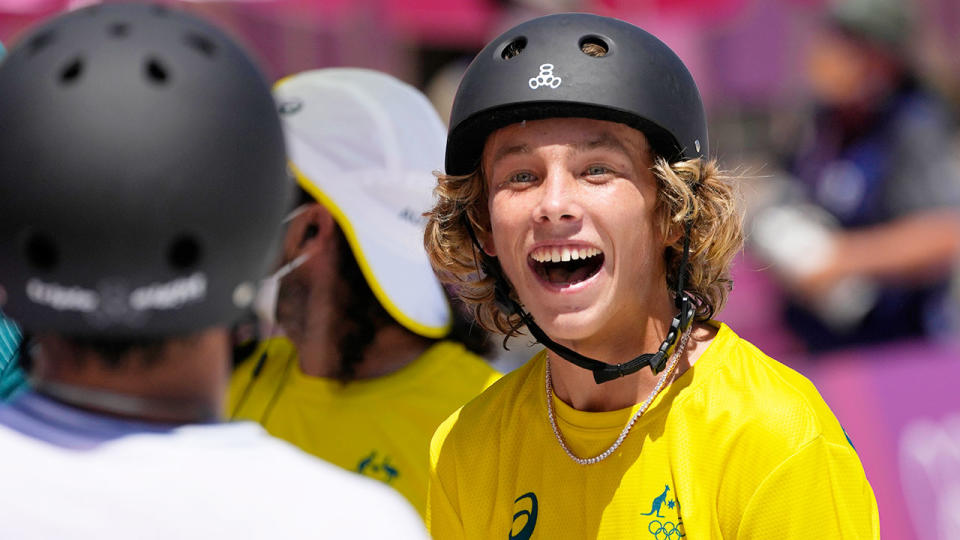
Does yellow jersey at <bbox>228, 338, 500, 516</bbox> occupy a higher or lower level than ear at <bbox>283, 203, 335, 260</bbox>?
lower

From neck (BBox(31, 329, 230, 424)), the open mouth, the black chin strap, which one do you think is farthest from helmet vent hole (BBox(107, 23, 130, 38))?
the black chin strap

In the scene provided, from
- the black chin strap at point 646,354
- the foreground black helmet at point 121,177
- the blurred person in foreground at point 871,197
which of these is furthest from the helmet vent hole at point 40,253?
the blurred person in foreground at point 871,197

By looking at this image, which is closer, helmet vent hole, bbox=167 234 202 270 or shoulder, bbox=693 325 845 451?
helmet vent hole, bbox=167 234 202 270

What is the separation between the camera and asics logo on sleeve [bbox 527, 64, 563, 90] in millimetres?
2838

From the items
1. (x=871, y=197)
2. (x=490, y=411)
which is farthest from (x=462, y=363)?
(x=871, y=197)

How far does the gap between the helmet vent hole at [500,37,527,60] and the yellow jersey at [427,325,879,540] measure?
2.74ft

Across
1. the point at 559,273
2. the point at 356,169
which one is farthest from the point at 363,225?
the point at 559,273

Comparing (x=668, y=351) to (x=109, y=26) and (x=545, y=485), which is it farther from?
(x=109, y=26)

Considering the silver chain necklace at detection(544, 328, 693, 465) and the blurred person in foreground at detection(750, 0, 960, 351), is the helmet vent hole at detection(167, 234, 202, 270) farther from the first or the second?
the blurred person in foreground at detection(750, 0, 960, 351)

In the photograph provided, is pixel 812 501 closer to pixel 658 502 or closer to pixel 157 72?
pixel 658 502

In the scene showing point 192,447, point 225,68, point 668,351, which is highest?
point 225,68

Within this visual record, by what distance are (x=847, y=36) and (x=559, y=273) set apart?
4972mm

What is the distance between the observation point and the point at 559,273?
119 inches

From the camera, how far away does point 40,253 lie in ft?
5.67
